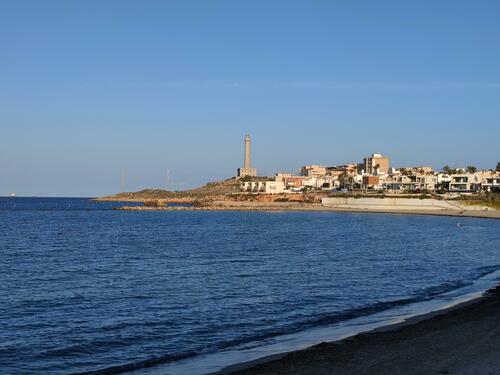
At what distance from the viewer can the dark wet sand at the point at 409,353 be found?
13.1m

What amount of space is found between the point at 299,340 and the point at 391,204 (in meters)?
137

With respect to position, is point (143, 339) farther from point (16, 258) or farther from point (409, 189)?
point (409, 189)

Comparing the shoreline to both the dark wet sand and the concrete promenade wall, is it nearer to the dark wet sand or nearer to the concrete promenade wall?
the concrete promenade wall

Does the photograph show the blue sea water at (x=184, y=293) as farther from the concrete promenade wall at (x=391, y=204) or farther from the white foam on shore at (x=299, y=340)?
the concrete promenade wall at (x=391, y=204)

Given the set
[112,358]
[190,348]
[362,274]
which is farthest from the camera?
[362,274]

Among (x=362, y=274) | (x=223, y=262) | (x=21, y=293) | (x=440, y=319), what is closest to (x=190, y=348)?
(x=440, y=319)

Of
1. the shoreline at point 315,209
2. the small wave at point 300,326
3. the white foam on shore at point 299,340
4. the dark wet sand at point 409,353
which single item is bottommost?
the shoreline at point 315,209

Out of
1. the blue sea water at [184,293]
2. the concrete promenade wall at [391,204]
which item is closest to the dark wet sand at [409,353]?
the blue sea water at [184,293]

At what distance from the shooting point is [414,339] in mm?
16156

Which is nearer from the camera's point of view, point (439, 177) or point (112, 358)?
point (112, 358)

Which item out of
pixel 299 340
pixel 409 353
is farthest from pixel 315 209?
pixel 409 353

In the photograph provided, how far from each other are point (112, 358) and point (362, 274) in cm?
2007

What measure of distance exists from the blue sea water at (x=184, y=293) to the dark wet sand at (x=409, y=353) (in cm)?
280

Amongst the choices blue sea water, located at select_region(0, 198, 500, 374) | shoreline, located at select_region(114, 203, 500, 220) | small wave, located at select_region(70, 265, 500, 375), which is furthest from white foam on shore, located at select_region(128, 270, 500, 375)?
A: shoreline, located at select_region(114, 203, 500, 220)
